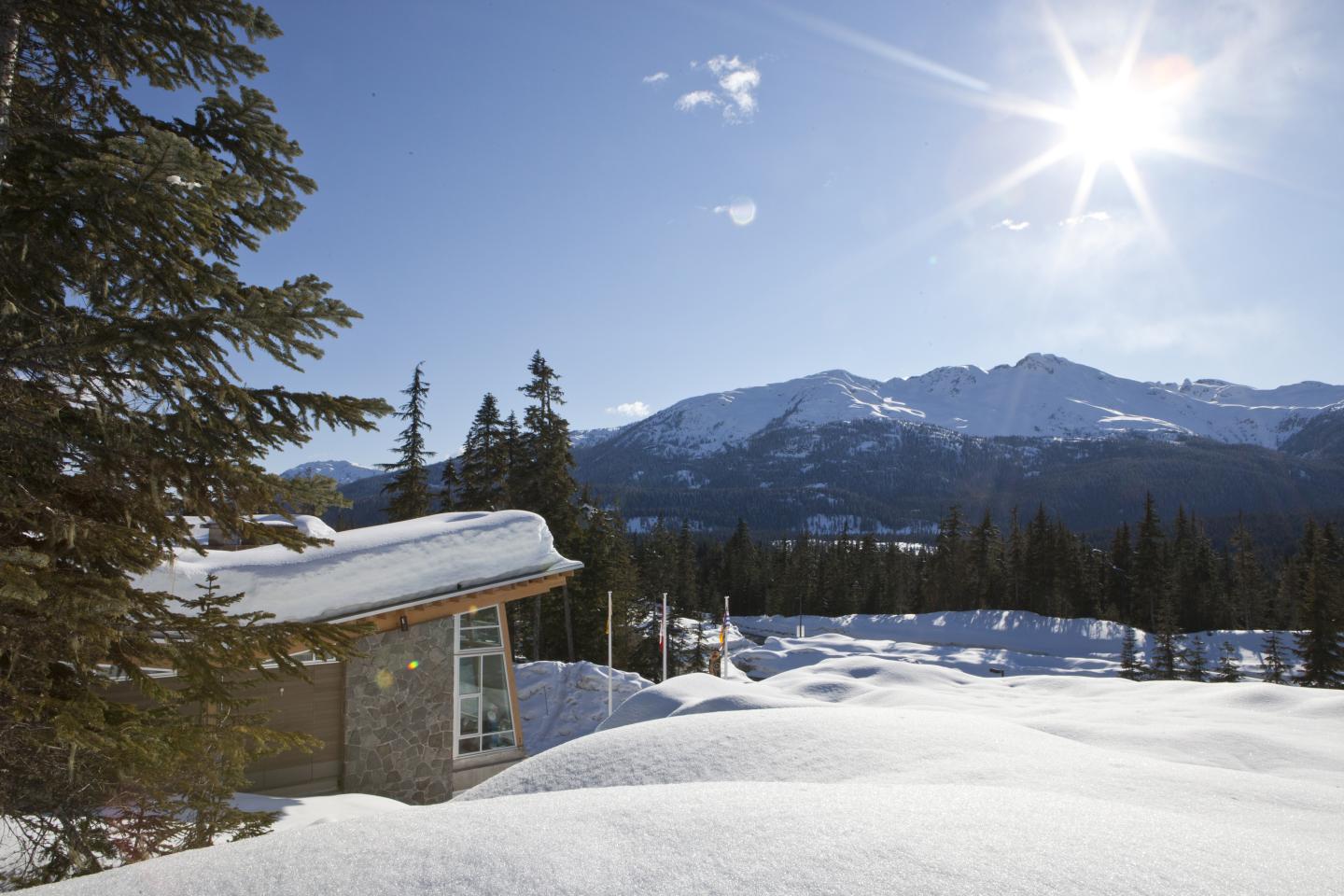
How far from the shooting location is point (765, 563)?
7581 centimetres

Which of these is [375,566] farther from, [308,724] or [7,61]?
[7,61]

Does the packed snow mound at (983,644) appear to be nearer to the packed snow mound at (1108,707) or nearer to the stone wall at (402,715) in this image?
the packed snow mound at (1108,707)

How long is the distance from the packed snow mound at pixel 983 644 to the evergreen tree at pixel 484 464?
19007mm

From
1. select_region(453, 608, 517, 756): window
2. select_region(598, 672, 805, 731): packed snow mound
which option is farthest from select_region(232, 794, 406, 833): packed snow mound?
select_region(598, 672, 805, 731): packed snow mound

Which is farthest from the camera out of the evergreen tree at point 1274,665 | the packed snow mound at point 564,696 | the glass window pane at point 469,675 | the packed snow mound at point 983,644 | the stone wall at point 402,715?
the packed snow mound at point 983,644

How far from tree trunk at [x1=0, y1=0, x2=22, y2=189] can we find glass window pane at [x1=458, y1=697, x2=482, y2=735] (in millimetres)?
9841

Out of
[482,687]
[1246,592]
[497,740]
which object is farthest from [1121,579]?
[482,687]

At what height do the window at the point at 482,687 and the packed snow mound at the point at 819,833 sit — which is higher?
the packed snow mound at the point at 819,833

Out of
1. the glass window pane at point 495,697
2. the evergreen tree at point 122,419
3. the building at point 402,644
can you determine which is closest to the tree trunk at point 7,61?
the evergreen tree at point 122,419

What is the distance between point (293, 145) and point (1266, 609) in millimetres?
64350

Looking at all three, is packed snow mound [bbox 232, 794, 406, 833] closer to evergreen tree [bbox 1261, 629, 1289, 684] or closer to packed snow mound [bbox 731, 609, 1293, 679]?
packed snow mound [bbox 731, 609, 1293, 679]

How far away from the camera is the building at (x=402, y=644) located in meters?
9.41

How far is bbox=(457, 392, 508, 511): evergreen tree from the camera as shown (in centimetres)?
2903

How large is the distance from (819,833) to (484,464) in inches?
1100
